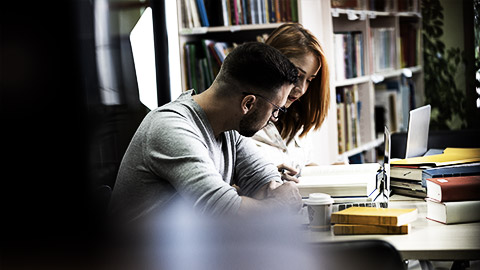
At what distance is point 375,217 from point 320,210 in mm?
135

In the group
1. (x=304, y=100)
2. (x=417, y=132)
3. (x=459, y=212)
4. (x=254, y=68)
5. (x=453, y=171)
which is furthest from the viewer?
(x=304, y=100)

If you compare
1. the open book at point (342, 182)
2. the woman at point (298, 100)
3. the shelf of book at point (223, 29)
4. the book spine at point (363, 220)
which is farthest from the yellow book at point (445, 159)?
the shelf of book at point (223, 29)

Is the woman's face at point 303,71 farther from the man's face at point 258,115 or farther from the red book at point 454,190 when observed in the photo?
the red book at point 454,190

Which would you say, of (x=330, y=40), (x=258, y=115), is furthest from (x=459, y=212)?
(x=330, y=40)

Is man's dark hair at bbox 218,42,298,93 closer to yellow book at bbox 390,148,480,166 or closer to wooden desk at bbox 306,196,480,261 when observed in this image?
wooden desk at bbox 306,196,480,261

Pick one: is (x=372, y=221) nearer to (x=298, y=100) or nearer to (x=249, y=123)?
(x=249, y=123)

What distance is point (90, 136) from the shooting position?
9.34 feet

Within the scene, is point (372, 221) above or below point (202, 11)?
below

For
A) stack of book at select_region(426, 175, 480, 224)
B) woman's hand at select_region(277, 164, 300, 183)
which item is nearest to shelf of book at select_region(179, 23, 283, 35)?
woman's hand at select_region(277, 164, 300, 183)

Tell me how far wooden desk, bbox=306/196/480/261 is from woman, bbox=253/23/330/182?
2.08 feet

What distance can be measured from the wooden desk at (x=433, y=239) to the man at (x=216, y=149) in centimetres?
19

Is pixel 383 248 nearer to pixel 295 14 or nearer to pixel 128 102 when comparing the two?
pixel 295 14

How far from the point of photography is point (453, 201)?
1476 millimetres

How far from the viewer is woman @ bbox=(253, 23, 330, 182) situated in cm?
218
